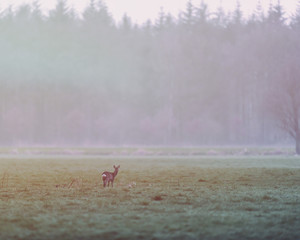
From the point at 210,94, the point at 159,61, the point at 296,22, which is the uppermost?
the point at 296,22

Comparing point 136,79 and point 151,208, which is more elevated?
point 136,79

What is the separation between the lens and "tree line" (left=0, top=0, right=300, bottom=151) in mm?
57500

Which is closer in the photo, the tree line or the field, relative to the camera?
the field

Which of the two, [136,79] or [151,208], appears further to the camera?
[136,79]

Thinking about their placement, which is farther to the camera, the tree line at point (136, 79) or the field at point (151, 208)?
the tree line at point (136, 79)

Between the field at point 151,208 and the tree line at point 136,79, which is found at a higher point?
the tree line at point 136,79

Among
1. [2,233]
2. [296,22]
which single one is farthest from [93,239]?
[296,22]

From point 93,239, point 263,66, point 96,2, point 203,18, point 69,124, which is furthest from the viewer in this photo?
point 96,2

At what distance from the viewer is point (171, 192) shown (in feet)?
41.0

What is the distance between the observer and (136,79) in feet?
208

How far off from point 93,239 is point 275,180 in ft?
33.7

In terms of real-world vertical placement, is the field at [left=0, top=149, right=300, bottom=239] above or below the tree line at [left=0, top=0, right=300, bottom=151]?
below

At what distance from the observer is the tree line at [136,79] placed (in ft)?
189

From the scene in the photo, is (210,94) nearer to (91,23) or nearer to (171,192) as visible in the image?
(91,23)
